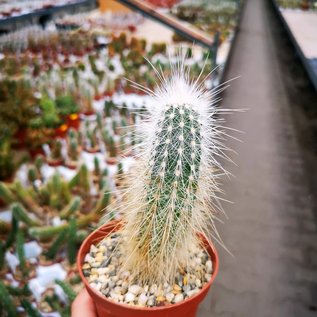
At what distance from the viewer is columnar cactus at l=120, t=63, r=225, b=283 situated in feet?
2.59

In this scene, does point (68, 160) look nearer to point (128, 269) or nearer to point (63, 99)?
point (63, 99)

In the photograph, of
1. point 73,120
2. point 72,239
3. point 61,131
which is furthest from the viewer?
point 73,120

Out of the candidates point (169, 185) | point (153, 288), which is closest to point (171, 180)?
point (169, 185)

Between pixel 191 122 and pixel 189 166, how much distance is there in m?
0.09

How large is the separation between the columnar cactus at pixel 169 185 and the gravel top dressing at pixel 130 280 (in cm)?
2

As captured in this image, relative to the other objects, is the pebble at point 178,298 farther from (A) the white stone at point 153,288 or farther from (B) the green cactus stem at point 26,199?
(B) the green cactus stem at point 26,199

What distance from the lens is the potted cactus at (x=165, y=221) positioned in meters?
0.79

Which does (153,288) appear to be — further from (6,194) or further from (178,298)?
(6,194)

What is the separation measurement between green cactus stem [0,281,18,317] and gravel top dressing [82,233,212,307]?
0.63 meters

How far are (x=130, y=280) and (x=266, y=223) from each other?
→ 3.27 ft

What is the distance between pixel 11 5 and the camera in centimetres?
457

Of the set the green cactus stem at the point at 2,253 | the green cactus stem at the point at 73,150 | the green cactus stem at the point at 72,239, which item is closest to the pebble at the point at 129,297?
the green cactus stem at the point at 72,239

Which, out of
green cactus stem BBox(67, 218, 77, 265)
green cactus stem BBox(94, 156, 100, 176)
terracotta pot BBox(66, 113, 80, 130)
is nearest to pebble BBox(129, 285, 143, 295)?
green cactus stem BBox(67, 218, 77, 265)

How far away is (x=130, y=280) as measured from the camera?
2.82 feet
